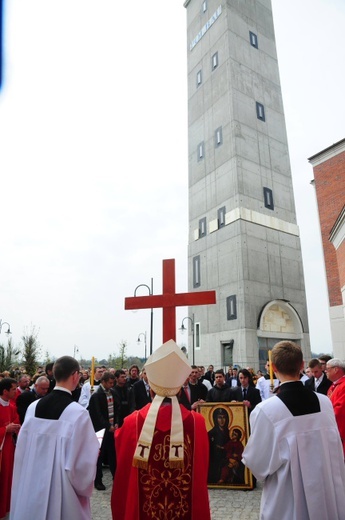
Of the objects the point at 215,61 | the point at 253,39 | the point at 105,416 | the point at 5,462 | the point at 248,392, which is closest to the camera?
the point at 5,462

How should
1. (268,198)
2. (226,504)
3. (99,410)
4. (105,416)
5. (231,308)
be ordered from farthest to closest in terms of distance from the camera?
(268,198) < (231,308) < (105,416) < (99,410) < (226,504)

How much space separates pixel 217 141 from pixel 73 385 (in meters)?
29.3

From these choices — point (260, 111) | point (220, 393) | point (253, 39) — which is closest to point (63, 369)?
point (220, 393)

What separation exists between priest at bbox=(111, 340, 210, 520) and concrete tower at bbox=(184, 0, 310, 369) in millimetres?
22500

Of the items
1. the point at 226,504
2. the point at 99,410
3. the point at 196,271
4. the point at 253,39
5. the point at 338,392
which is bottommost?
the point at 226,504

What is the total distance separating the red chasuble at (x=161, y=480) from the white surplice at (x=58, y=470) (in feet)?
1.03

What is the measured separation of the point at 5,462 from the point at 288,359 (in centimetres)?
455

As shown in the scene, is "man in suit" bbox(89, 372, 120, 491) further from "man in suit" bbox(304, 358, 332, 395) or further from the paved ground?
"man in suit" bbox(304, 358, 332, 395)

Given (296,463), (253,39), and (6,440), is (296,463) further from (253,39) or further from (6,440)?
(253,39)

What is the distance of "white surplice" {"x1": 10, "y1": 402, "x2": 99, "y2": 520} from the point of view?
11.0 ft

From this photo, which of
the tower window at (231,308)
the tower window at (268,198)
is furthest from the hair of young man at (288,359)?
the tower window at (268,198)

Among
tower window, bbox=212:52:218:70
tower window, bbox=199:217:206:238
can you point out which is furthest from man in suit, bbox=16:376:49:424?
tower window, bbox=212:52:218:70

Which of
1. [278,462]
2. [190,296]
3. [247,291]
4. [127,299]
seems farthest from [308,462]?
[247,291]

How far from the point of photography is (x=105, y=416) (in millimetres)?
7547
